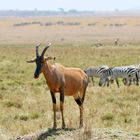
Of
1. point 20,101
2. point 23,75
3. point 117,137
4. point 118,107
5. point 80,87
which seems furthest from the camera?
point 23,75

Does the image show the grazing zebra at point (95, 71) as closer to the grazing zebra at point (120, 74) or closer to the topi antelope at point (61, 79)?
the grazing zebra at point (120, 74)

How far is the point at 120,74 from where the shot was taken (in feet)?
82.2

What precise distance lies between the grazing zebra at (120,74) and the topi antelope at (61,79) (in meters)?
13.3

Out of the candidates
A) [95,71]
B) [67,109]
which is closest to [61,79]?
[67,109]

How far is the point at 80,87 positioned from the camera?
36.5 ft

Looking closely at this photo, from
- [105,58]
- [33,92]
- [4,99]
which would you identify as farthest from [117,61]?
[4,99]

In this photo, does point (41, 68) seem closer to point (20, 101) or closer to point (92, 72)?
point (20, 101)

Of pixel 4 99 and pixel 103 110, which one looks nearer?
pixel 103 110

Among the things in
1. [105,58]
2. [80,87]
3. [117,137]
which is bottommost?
[105,58]

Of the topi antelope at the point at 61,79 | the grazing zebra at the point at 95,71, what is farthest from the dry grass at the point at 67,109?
the grazing zebra at the point at 95,71

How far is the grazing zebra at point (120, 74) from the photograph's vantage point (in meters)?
24.6

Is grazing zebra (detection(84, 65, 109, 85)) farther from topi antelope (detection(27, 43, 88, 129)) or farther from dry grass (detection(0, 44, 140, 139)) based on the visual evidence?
topi antelope (detection(27, 43, 88, 129))

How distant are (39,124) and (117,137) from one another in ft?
12.8

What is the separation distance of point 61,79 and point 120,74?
1482cm
